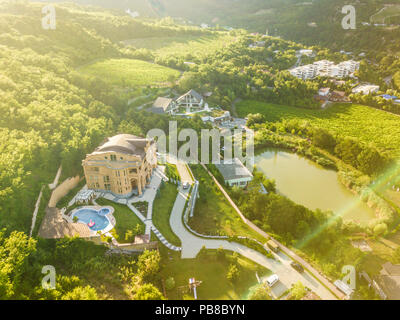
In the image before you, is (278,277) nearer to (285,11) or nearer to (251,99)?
(251,99)

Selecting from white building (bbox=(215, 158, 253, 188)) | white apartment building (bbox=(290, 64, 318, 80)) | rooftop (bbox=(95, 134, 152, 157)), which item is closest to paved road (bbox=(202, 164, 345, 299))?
white building (bbox=(215, 158, 253, 188))

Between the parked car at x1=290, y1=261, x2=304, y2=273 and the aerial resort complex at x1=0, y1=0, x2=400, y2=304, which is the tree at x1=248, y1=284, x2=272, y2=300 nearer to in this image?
the aerial resort complex at x1=0, y1=0, x2=400, y2=304

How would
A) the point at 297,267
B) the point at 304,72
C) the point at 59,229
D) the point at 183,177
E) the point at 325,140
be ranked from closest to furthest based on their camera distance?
the point at 297,267 → the point at 59,229 → the point at 183,177 → the point at 325,140 → the point at 304,72

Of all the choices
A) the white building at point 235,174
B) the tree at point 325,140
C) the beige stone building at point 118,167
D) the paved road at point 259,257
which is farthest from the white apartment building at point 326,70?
the paved road at point 259,257

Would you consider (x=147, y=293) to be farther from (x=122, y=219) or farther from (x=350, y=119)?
(x=350, y=119)

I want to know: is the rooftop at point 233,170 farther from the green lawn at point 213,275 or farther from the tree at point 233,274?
the tree at point 233,274

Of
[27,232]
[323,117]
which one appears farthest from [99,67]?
[323,117]

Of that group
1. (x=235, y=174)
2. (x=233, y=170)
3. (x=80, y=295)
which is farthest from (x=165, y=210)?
(x=80, y=295)
